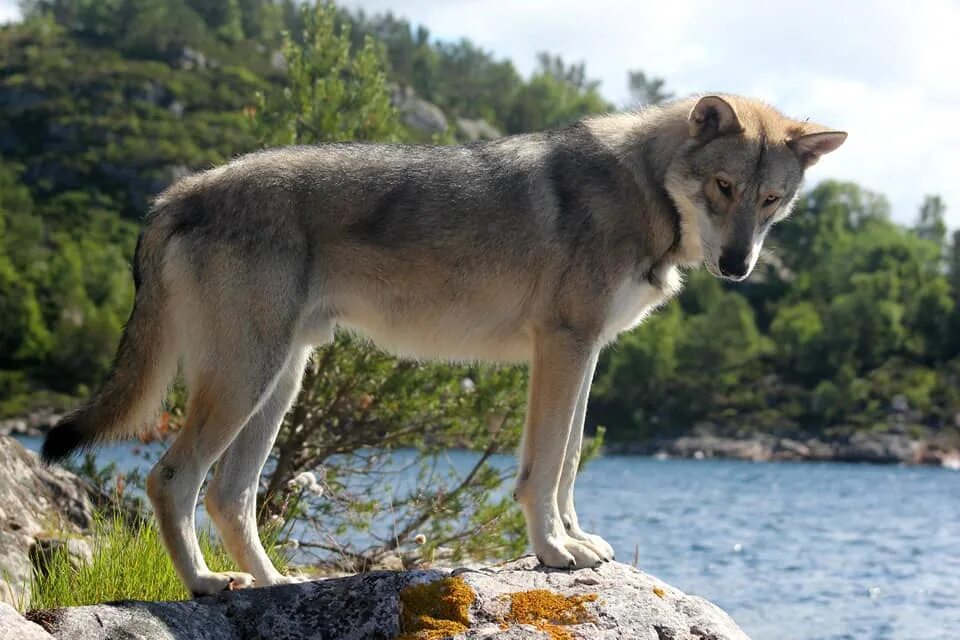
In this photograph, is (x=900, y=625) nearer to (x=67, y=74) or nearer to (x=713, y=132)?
(x=713, y=132)

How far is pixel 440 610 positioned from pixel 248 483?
4.71 ft

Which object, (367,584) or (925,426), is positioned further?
(925,426)

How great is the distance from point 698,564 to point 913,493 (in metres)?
44.2

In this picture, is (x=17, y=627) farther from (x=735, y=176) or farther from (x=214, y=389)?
(x=735, y=176)

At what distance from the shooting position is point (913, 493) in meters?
70.6

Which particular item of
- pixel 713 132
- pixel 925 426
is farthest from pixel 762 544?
pixel 925 426

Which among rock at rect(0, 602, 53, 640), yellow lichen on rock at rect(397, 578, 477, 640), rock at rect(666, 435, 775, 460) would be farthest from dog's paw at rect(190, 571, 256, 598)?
rock at rect(666, 435, 775, 460)

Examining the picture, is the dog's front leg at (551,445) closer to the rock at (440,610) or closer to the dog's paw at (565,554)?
the dog's paw at (565,554)

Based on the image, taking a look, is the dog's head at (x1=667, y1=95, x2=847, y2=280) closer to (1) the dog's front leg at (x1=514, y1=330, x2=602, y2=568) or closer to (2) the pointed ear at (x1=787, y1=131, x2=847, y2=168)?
(2) the pointed ear at (x1=787, y1=131, x2=847, y2=168)

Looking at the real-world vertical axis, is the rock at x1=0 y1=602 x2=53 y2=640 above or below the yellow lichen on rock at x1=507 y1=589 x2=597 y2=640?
below

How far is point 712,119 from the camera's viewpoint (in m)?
6.68

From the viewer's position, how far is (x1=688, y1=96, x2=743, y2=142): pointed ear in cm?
660

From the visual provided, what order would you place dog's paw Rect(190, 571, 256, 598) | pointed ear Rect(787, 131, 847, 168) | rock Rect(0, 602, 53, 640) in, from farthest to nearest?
pointed ear Rect(787, 131, 847, 168)
dog's paw Rect(190, 571, 256, 598)
rock Rect(0, 602, 53, 640)

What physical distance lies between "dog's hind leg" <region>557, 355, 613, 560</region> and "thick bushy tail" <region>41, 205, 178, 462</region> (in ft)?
7.48
